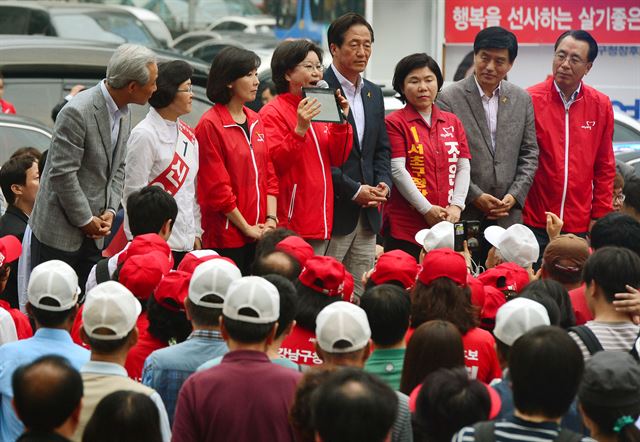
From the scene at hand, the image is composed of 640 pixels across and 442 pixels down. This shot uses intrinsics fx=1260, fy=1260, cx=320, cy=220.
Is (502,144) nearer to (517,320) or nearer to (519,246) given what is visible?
(519,246)

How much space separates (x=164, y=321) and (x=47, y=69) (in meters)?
6.29

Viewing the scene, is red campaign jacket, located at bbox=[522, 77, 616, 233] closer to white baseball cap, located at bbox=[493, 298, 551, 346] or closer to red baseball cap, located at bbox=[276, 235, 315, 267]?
red baseball cap, located at bbox=[276, 235, 315, 267]

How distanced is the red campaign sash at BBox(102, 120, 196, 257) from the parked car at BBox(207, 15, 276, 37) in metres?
13.3

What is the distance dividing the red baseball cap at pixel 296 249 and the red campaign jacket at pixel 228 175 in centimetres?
114

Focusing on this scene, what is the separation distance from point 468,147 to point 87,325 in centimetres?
427

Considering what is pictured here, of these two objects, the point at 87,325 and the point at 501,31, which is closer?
the point at 87,325

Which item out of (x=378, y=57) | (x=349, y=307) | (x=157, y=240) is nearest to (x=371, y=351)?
(x=349, y=307)

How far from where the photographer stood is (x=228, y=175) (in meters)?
7.58

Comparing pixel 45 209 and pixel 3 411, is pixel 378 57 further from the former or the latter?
pixel 3 411

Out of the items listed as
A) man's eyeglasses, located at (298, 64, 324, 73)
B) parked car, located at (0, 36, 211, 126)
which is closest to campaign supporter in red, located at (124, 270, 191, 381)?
man's eyeglasses, located at (298, 64, 324, 73)

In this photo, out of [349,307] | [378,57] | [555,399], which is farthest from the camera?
[378,57]

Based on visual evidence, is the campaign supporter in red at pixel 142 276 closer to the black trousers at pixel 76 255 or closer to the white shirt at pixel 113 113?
the black trousers at pixel 76 255

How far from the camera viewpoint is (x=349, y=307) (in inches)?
178

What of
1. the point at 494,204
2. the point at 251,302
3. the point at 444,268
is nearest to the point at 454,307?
the point at 444,268
